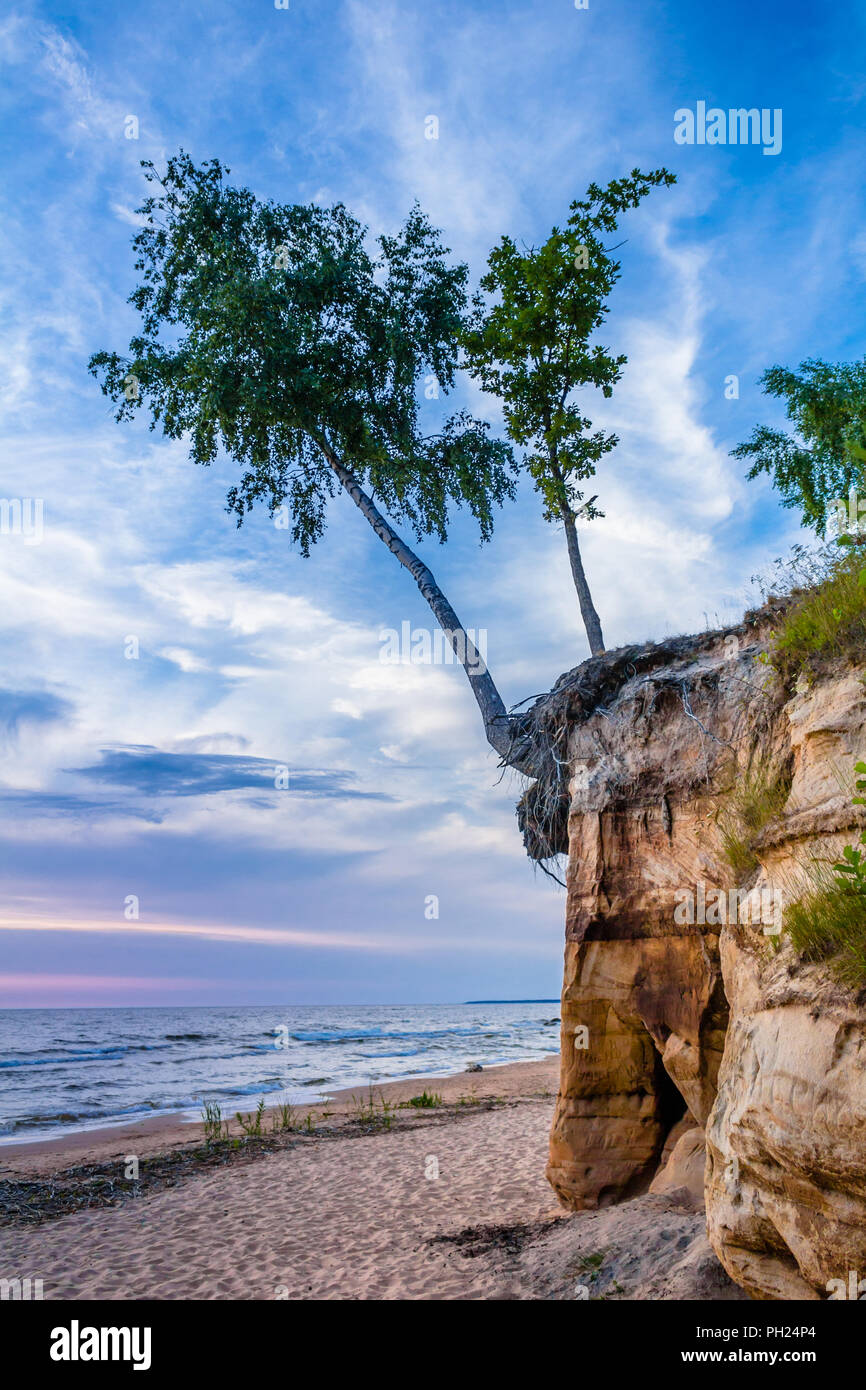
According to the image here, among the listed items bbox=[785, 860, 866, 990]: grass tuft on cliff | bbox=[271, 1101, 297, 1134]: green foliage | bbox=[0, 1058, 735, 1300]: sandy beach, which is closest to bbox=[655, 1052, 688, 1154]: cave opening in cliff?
bbox=[0, 1058, 735, 1300]: sandy beach

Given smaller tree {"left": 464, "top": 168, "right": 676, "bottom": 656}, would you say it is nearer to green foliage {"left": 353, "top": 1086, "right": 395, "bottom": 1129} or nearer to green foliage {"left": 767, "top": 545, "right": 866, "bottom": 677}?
green foliage {"left": 767, "top": 545, "right": 866, "bottom": 677}

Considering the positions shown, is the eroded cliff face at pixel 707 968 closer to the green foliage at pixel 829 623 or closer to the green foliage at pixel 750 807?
the green foliage at pixel 750 807

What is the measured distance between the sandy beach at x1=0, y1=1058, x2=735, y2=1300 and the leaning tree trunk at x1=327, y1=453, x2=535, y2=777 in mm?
4898

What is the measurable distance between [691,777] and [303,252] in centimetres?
1331

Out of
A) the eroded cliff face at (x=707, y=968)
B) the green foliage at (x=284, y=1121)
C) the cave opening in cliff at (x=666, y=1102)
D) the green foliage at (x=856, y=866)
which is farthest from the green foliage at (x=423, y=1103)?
the green foliage at (x=856, y=866)

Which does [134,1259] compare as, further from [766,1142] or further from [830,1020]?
[830,1020]

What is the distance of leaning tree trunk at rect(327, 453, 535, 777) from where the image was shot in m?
10.3

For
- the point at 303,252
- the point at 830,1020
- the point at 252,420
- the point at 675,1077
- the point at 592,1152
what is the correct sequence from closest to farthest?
the point at 830,1020 < the point at 675,1077 < the point at 592,1152 < the point at 252,420 < the point at 303,252

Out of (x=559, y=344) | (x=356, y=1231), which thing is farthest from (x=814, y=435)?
(x=356, y=1231)

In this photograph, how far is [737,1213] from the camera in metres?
4.30

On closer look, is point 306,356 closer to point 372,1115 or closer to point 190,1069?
point 372,1115

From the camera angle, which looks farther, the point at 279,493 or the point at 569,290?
the point at 279,493

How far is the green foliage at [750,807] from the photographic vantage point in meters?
5.57
